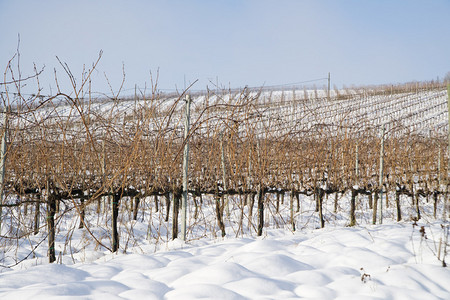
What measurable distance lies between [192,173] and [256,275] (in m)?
3.47

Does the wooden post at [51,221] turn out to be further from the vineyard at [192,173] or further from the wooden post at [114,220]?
the wooden post at [114,220]

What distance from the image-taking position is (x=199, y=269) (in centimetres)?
235

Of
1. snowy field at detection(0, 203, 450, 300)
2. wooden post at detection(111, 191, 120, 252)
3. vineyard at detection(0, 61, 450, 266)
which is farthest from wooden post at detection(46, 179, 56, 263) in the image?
snowy field at detection(0, 203, 450, 300)

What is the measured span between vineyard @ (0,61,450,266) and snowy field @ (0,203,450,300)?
0.61 meters

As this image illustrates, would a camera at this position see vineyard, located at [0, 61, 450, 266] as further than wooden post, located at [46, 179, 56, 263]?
Yes

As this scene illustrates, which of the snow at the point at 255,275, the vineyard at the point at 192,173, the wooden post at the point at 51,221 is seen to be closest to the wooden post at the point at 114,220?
the vineyard at the point at 192,173

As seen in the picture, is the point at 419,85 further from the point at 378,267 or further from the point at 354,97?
the point at 378,267

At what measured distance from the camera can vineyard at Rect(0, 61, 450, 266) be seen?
132 inches

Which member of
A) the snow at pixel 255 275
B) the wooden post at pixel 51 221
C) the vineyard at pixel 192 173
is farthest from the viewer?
the vineyard at pixel 192 173

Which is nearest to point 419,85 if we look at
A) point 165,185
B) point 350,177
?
point 350,177

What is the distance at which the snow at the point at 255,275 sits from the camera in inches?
74.7

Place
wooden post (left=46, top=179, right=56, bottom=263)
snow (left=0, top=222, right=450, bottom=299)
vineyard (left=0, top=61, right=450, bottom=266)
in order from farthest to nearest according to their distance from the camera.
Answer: vineyard (left=0, top=61, right=450, bottom=266)
wooden post (left=46, top=179, right=56, bottom=263)
snow (left=0, top=222, right=450, bottom=299)

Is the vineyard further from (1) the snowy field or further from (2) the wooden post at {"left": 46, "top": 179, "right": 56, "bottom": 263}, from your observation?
(1) the snowy field

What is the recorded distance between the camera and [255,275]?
2.20 metres
